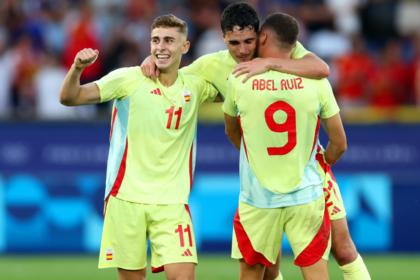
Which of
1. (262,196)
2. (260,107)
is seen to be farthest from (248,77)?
(262,196)

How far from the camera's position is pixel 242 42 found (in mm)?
5227

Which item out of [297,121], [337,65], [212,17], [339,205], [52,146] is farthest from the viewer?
[212,17]

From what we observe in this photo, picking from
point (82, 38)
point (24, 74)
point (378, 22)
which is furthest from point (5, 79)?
point (378, 22)

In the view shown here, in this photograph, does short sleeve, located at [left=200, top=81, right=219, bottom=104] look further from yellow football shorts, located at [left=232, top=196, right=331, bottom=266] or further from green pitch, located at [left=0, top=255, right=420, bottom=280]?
green pitch, located at [left=0, top=255, right=420, bottom=280]

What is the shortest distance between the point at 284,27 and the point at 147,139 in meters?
1.32

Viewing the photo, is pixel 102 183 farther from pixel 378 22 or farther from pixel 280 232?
pixel 378 22

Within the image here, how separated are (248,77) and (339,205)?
1341 millimetres

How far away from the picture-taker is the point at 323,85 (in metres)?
5.00

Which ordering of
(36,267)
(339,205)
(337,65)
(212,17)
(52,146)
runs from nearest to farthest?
1. (339,205)
2. (36,267)
3. (52,146)
4. (337,65)
5. (212,17)

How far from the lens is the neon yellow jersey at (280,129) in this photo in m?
4.91

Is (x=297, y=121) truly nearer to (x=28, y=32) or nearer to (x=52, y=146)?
(x=52, y=146)

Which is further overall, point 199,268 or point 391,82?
point 391,82

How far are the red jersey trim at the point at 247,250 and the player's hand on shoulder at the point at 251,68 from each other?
3.62ft

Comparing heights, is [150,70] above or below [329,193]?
above
